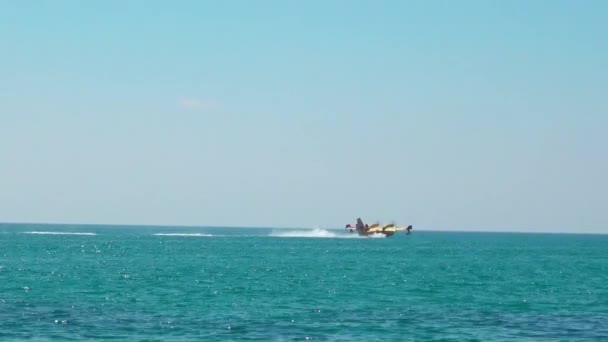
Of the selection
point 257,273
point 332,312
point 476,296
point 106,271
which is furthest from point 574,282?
point 106,271

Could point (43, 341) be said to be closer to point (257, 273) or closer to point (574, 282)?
point (257, 273)

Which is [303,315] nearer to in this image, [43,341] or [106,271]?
[43,341]

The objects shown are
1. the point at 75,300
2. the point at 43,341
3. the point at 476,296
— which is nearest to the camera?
the point at 43,341

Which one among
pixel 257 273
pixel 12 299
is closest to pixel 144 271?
pixel 257 273

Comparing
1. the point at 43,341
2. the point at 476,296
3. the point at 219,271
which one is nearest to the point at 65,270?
the point at 219,271

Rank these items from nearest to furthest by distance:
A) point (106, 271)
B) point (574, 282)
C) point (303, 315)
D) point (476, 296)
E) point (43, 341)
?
point (43, 341)
point (303, 315)
point (476, 296)
point (574, 282)
point (106, 271)

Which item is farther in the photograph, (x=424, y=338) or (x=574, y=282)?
(x=574, y=282)

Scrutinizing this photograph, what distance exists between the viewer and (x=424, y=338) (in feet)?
179

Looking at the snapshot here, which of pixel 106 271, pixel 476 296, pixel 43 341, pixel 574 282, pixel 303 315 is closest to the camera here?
pixel 43 341

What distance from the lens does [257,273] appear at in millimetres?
114062

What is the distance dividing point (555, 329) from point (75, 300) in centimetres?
3795

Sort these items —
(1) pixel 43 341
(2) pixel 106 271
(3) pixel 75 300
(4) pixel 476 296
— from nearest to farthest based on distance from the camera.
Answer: (1) pixel 43 341 → (3) pixel 75 300 → (4) pixel 476 296 → (2) pixel 106 271

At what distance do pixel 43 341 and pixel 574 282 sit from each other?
71.9 m

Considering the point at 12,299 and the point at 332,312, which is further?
the point at 12,299
